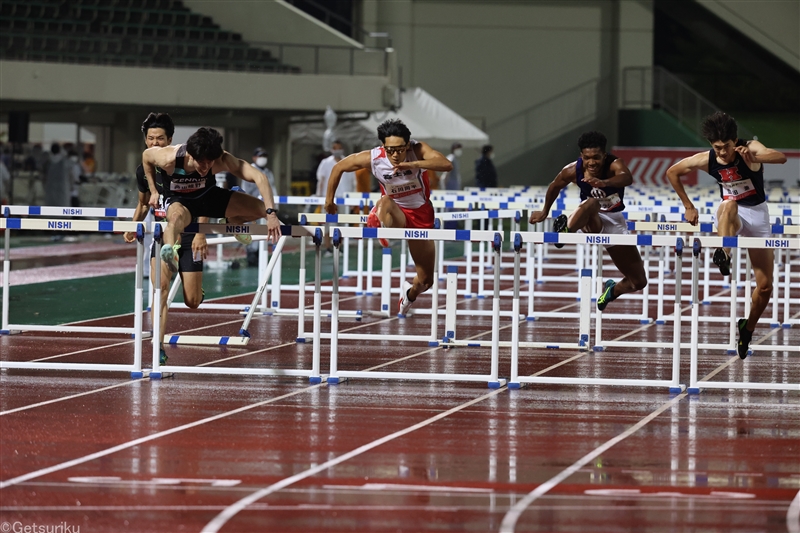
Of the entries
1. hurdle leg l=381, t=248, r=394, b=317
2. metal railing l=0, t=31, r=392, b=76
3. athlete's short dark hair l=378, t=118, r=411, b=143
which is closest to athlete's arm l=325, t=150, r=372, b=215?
athlete's short dark hair l=378, t=118, r=411, b=143

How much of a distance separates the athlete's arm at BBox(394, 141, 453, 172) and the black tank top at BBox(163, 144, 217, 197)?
57.7 inches

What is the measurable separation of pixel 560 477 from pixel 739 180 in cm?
395

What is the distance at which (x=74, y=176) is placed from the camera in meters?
28.0

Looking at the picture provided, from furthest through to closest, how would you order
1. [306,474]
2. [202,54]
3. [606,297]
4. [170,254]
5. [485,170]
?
[202,54], [485,170], [606,297], [170,254], [306,474]

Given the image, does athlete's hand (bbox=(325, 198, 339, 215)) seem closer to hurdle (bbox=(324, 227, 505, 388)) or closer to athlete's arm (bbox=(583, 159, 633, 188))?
hurdle (bbox=(324, 227, 505, 388))

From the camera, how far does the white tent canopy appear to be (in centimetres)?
3312

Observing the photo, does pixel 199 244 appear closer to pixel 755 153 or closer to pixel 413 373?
pixel 413 373

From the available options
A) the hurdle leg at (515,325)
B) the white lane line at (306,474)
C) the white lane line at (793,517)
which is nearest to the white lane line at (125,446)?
the white lane line at (306,474)

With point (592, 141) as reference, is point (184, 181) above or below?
below

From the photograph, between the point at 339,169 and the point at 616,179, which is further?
the point at 616,179

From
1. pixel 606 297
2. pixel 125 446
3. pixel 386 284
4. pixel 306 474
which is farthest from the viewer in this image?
pixel 386 284

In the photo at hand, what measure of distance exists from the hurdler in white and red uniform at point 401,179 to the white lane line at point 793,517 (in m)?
4.35

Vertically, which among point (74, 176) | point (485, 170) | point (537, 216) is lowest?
point (537, 216)

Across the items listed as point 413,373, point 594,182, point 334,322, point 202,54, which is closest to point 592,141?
point 594,182
